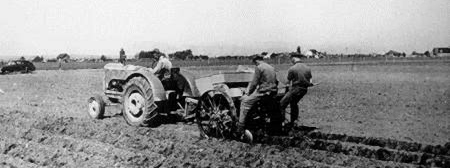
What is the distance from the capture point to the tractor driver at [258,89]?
7.22 m

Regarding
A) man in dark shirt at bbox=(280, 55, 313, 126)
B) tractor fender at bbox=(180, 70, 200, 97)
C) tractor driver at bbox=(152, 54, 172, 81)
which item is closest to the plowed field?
man in dark shirt at bbox=(280, 55, 313, 126)

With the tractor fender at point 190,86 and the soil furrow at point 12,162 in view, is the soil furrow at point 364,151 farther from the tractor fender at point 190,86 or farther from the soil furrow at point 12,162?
the soil furrow at point 12,162

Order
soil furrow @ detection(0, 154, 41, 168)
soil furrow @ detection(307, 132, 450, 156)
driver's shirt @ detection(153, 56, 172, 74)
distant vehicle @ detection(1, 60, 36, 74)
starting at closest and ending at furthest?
1. soil furrow @ detection(0, 154, 41, 168)
2. soil furrow @ detection(307, 132, 450, 156)
3. driver's shirt @ detection(153, 56, 172, 74)
4. distant vehicle @ detection(1, 60, 36, 74)

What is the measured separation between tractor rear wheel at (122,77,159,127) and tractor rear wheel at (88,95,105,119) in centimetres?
100

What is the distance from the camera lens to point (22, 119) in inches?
397

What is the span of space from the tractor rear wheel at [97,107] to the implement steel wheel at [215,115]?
3.21 meters

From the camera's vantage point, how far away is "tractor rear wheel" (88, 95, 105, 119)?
33.5ft

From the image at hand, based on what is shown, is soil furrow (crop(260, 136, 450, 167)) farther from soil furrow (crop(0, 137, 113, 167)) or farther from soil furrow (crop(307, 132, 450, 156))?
soil furrow (crop(0, 137, 113, 167))

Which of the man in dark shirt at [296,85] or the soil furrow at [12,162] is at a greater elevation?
the man in dark shirt at [296,85]

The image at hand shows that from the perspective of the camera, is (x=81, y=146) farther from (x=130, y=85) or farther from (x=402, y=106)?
(x=402, y=106)

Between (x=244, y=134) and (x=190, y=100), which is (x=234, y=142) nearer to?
(x=244, y=134)

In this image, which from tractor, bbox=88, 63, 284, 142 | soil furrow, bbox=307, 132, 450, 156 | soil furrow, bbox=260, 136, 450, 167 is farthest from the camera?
A: tractor, bbox=88, 63, 284, 142

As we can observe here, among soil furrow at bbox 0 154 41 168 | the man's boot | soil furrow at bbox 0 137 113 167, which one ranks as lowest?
soil furrow at bbox 0 154 41 168

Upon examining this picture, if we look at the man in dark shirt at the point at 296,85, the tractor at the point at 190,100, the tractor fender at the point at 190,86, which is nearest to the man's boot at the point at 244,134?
the tractor at the point at 190,100
